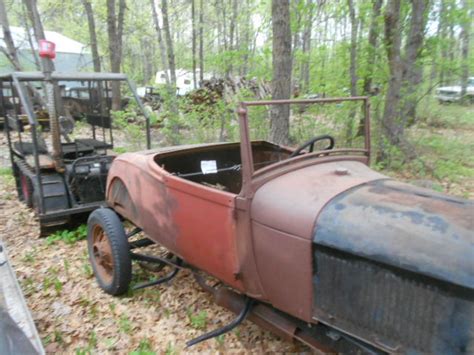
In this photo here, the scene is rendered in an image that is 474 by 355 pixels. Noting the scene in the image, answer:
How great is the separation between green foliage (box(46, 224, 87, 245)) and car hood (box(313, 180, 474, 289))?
149 inches

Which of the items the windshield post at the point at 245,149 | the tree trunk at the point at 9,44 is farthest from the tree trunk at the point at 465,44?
the tree trunk at the point at 9,44

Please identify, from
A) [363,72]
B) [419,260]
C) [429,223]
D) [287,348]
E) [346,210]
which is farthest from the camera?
[363,72]

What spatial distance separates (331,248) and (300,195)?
402 mm

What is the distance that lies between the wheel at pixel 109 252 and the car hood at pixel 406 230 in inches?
80.1

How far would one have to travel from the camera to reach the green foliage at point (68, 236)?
4732 mm

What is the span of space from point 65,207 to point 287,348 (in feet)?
11.3

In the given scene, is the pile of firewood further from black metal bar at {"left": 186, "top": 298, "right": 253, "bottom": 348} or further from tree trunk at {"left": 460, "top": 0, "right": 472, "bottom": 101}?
black metal bar at {"left": 186, "top": 298, "right": 253, "bottom": 348}

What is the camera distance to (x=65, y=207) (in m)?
4.86

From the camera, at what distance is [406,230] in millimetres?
1818

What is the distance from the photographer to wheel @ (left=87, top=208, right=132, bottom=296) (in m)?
3.39

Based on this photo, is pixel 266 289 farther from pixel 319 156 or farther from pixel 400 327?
pixel 319 156

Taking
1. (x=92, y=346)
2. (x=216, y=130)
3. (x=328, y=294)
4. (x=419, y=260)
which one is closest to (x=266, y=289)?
(x=328, y=294)

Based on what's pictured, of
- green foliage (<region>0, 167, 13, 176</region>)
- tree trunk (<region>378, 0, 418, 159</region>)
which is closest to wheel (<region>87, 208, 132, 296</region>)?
green foliage (<region>0, 167, 13, 176</region>)

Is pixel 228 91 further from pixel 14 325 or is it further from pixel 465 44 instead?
pixel 14 325
